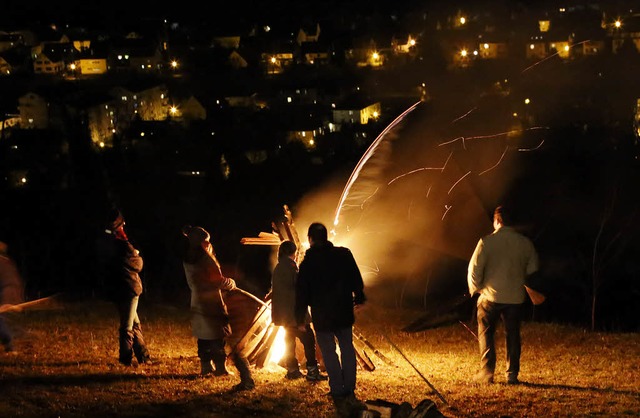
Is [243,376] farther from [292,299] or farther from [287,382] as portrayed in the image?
[292,299]

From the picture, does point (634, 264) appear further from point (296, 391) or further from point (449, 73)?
point (449, 73)

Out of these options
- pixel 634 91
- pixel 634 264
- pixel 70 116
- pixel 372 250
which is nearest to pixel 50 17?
pixel 70 116

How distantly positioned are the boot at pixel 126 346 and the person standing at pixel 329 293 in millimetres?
2632

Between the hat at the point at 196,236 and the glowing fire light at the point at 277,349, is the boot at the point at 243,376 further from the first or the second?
the hat at the point at 196,236

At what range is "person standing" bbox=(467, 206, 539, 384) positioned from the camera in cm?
788

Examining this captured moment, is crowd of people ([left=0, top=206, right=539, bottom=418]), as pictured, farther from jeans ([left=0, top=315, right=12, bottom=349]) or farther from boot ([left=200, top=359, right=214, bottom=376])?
jeans ([left=0, top=315, right=12, bottom=349])

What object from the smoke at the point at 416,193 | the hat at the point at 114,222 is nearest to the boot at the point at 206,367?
the hat at the point at 114,222

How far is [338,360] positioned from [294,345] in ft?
3.72

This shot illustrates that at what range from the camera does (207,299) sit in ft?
26.5

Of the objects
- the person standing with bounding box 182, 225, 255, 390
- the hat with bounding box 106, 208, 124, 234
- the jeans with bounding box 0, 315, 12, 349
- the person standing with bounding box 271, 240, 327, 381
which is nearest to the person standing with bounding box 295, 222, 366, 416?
the person standing with bounding box 271, 240, 327, 381

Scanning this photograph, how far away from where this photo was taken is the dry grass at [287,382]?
707 centimetres

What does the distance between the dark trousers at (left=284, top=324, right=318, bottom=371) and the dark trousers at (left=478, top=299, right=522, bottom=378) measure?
183 cm

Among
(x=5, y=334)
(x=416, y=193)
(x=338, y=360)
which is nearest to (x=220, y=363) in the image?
(x=338, y=360)

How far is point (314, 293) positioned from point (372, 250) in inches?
171
